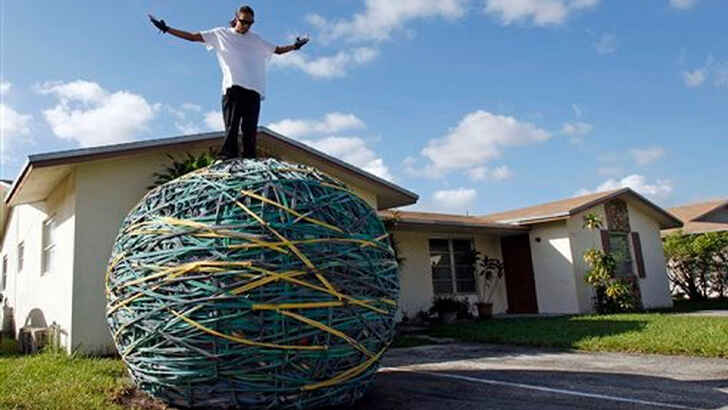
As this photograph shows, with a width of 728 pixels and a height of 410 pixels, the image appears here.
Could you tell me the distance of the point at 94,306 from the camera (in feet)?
25.6

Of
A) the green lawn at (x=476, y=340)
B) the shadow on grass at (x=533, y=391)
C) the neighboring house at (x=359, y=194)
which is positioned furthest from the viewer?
the neighboring house at (x=359, y=194)

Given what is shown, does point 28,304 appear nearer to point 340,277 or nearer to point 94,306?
point 94,306

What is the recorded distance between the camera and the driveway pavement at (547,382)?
169 inches

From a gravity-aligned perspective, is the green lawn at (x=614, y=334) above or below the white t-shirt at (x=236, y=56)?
below

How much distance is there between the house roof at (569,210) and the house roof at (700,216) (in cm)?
210

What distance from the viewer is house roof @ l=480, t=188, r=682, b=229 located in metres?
14.1

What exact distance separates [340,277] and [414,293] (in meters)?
10.4

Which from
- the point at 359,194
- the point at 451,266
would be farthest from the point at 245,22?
the point at 451,266

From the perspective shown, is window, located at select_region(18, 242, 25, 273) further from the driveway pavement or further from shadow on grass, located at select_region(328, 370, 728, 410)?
shadow on grass, located at select_region(328, 370, 728, 410)

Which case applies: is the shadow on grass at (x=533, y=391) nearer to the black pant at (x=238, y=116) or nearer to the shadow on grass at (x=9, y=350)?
the black pant at (x=238, y=116)

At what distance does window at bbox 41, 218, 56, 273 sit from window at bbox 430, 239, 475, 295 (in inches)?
354

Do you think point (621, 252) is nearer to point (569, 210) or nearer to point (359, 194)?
point (569, 210)

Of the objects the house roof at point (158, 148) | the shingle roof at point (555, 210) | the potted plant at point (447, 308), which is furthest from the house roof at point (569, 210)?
the house roof at point (158, 148)

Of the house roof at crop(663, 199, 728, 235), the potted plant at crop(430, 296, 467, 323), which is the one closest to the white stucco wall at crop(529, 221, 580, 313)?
the potted plant at crop(430, 296, 467, 323)
